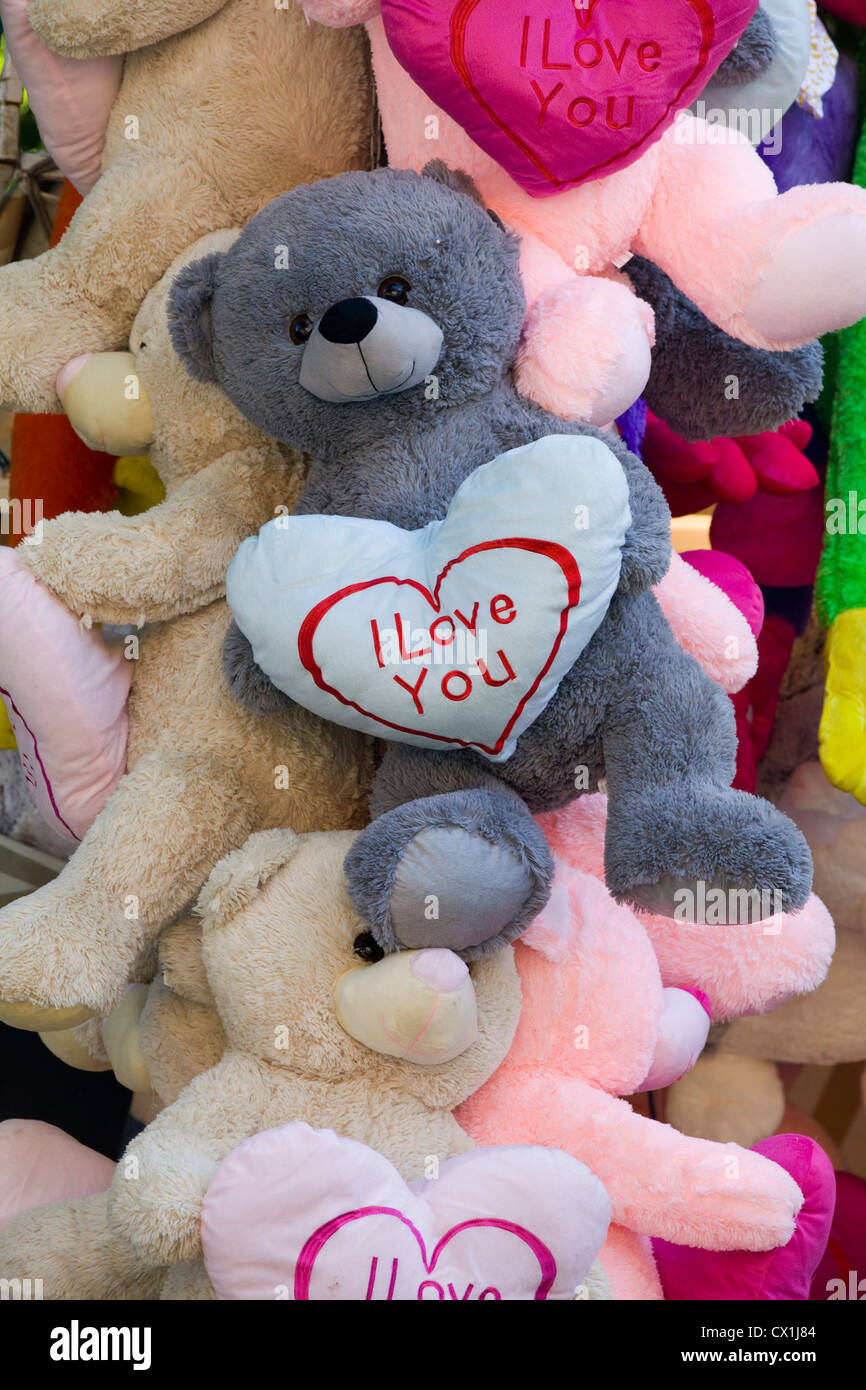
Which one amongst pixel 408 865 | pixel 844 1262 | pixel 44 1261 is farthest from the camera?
pixel 844 1262

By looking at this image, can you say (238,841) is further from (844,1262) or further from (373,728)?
(844,1262)

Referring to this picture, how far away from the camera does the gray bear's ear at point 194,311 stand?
2.40 feet

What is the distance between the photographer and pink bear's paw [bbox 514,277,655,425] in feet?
2.31

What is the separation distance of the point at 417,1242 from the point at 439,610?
12.3 inches

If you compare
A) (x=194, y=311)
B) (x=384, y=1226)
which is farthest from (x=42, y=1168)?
(x=194, y=311)

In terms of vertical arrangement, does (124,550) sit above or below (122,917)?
above

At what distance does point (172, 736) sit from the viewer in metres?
0.80

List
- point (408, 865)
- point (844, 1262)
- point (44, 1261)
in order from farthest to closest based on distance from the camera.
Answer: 1. point (844, 1262)
2. point (44, 1261)
3. point (408, 865)

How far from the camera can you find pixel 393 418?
0.72 meters

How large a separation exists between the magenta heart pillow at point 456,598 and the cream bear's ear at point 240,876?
0.32ft

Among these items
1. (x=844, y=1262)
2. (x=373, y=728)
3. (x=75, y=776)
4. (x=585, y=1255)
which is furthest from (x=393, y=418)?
(x=844, y=1262)

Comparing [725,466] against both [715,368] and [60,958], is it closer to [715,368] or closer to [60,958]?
[715,368]

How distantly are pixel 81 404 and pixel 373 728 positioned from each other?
300mm

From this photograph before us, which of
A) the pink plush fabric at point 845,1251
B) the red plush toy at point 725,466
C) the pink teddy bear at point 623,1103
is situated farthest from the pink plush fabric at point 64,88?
the pink plush fabric at point 845,1251
